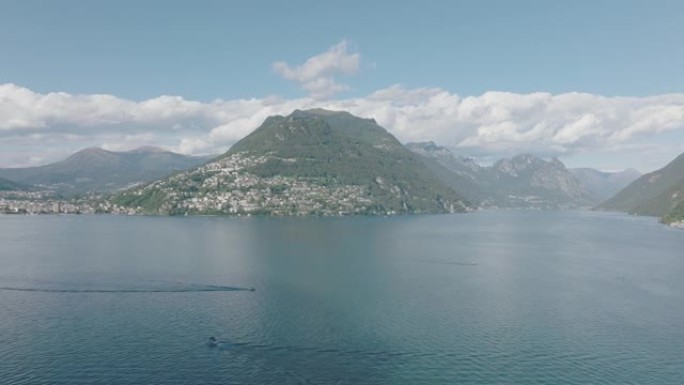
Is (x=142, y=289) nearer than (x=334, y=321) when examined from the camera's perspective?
No

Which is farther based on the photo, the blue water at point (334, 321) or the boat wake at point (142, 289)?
the boat wake at point (142, 289)

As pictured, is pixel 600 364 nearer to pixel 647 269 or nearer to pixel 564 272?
pixel 564 272

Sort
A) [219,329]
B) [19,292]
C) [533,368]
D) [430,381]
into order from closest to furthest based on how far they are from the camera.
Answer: [430,381] → [533,368] → [219,329] → [19,292]

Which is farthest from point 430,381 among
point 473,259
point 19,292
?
point 473,259

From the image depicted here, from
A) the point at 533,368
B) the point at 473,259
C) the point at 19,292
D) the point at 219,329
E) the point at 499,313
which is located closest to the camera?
the point at 533,368

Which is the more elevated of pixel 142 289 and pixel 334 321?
pixel 142 289

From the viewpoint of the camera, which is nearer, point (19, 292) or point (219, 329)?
point (219, 329)

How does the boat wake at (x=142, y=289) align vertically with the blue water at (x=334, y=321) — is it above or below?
above
